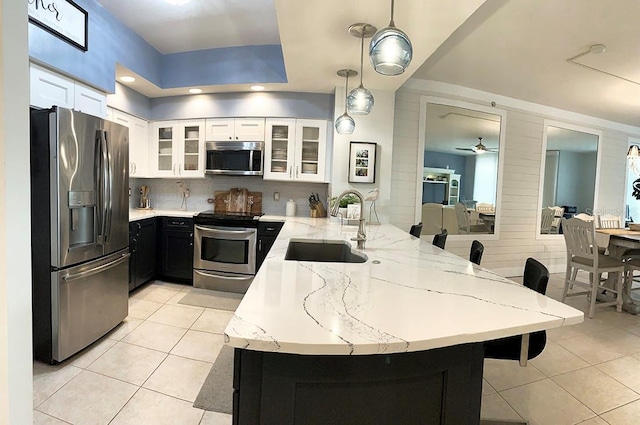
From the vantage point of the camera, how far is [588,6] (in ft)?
7.99

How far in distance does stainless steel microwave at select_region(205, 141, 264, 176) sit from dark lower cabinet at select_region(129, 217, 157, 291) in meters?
0.98

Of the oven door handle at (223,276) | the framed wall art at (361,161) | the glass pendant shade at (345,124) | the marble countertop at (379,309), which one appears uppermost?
the glass pendant shade at (345,124)

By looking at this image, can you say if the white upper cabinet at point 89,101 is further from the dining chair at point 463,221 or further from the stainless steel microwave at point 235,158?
the dining chair at point 463,221

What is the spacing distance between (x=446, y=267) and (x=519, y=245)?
4.17 meters

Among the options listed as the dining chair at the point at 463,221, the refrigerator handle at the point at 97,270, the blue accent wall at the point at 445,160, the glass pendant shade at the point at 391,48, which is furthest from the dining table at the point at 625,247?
the refrigerator handle at the point at 97,270

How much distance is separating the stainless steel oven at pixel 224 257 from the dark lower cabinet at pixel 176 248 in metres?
0.11

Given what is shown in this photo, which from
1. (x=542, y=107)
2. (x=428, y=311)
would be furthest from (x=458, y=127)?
(x=428, y=311)

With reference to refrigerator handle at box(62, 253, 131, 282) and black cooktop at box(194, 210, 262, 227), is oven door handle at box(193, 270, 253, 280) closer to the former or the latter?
black cooktop at box(194, 210, 262, 227)

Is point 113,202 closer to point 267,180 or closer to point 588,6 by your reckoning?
point 267,180

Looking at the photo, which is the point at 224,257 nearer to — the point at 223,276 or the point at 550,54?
the point at 223,276

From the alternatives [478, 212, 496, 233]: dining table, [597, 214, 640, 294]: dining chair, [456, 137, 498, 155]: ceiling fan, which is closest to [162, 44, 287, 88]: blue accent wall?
[456, 137, 498, 155]: ceiling fan

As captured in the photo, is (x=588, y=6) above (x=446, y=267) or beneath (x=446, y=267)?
above

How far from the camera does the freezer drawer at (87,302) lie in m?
2.18

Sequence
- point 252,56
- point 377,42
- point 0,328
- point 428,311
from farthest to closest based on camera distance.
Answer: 1. point 252,56
2. point 377,42
3. point 0,328
4. point 428,311
